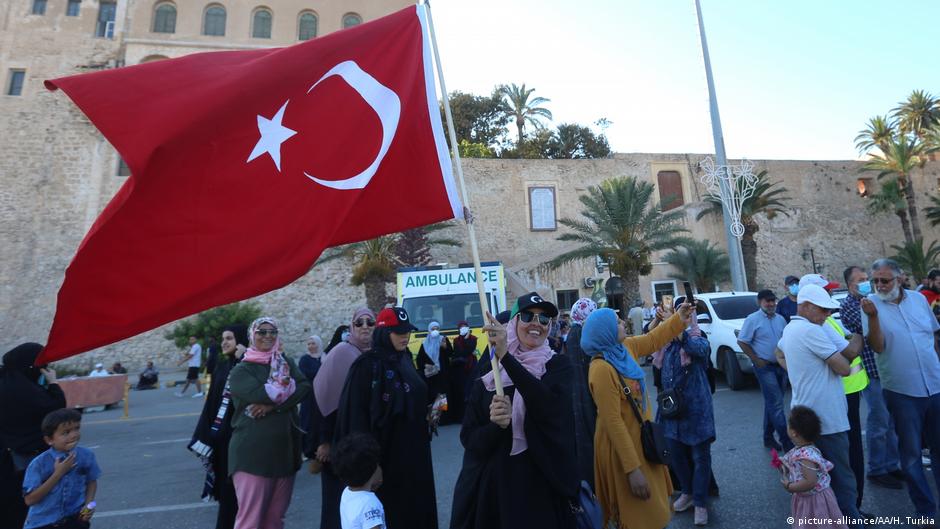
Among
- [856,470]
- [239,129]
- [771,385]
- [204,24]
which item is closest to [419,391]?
[239,129]

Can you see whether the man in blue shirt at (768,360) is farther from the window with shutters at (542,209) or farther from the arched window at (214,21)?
the arched window at (214,21)

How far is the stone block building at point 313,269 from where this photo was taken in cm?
2638

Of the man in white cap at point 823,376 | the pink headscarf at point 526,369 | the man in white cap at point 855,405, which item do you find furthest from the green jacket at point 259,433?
the man in white cap at point 855,405

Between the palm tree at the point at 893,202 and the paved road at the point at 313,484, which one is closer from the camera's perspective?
the paved road at the point at 313,484

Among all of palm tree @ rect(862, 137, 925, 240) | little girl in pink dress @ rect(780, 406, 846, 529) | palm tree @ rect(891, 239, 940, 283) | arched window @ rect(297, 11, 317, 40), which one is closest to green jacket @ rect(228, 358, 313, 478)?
little girl in pink dress @ rect(780, 406, 846, 529)

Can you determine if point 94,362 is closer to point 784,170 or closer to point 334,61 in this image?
point 334,61

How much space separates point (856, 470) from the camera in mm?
3973

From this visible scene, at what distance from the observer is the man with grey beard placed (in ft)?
11.6

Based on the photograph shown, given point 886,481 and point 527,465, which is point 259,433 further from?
point 886,481

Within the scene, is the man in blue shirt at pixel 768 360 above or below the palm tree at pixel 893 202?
below

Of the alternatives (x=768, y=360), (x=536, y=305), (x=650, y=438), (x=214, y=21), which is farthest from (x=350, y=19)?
(x=650, y=438)

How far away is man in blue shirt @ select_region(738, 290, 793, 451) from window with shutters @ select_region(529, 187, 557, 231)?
25.5m

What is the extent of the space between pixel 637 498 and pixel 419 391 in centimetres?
150

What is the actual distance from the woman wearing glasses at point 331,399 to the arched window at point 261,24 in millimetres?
32645
